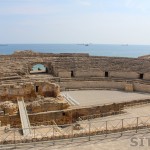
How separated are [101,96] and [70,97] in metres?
3.18

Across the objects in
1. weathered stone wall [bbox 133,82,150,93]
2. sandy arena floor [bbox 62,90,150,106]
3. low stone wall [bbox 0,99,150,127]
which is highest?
weathered stone wall [bbox 133,82,150,93]

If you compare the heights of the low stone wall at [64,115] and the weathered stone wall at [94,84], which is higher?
the weathered stone wall at [94,84]

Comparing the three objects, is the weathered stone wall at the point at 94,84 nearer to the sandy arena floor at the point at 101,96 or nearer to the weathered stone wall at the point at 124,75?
the sandy arena floor at the point at 101,96

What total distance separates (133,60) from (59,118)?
55.3ft

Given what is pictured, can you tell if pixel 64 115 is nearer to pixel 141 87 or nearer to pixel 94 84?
pixel 94 84

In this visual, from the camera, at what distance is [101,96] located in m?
26.5

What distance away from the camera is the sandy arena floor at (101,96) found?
79.8 ft

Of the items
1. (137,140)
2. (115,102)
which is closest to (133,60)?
(115,102)

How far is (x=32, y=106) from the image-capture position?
70.1 feet

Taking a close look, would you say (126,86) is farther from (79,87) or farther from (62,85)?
(62,85)

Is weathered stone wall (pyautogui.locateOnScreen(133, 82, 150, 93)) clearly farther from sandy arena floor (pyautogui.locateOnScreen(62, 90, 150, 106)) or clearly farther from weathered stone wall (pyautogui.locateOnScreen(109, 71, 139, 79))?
weathered stone wall (pyautogui.locateOnScreen(109, 71, 139, 79))

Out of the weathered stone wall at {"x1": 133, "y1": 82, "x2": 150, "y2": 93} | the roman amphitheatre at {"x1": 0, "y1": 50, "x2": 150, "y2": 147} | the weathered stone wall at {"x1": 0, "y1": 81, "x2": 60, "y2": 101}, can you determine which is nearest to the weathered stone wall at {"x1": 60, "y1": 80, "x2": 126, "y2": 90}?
the roman amphitheatre at {"x1": 0, "y1": 50, "x2": 150, "y2": 147}

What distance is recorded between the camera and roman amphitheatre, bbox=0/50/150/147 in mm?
14430

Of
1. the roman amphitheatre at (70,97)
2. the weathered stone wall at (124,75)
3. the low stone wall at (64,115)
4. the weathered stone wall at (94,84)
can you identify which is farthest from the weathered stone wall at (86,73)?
the low stone wall at (64,115)
